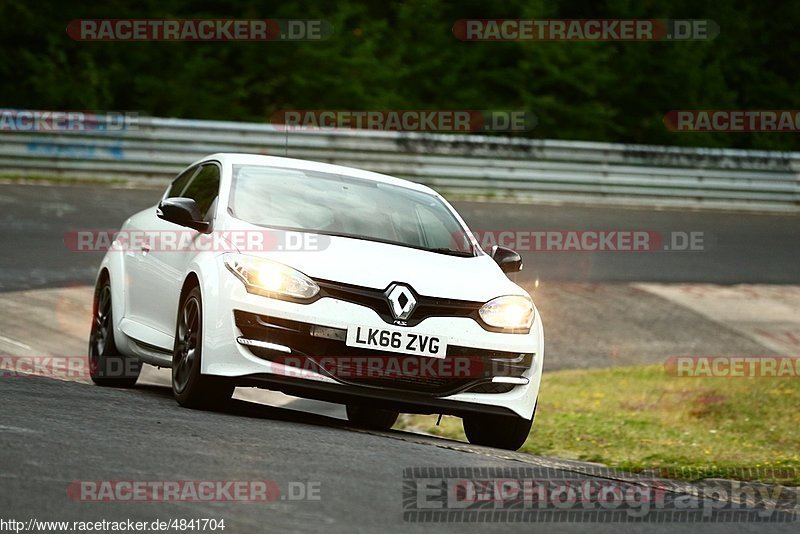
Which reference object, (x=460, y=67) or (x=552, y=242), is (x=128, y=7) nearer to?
(x=460, y=67)

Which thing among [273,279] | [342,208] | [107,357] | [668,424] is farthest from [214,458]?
[668,424]

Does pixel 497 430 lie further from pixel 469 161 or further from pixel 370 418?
pixel 469 161

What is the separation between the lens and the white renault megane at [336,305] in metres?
7.63

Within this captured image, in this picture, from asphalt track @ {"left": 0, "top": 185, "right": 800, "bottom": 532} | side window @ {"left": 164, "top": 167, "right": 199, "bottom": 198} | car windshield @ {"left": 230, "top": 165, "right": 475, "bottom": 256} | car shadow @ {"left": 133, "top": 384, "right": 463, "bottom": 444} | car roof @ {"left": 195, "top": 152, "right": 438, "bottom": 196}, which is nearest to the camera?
asphalt track @ {"left": 0, "top": 185, "right": 800, "bottom": 532}

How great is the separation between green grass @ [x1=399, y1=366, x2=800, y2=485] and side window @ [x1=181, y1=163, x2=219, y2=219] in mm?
2749

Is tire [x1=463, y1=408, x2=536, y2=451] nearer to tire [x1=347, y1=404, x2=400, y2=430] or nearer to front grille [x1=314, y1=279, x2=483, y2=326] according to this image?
front grille [x1=314, y1=279, x2=483, y2=326]

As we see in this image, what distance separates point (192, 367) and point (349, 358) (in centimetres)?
94

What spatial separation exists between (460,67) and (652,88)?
4246mm

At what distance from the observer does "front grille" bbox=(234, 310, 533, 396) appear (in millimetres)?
7613

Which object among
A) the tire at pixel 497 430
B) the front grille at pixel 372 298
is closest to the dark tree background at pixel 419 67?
the tire at pixel 497 430

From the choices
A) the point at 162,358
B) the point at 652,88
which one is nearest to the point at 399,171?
the point at 652,88

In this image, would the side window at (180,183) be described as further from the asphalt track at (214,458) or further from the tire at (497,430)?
the tire at (497,430)

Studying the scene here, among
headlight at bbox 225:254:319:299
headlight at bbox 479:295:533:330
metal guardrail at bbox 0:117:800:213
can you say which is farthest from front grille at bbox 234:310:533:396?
metal guardrail at bbox 0:117:800:213

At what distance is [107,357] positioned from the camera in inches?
387
